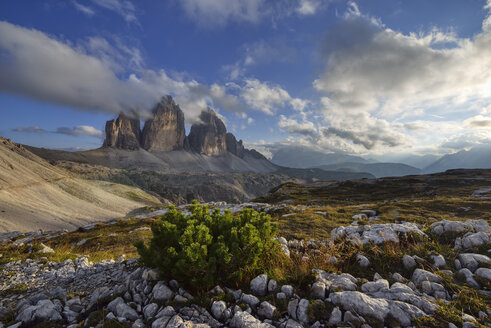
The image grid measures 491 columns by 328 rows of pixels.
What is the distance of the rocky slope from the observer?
4621 mm

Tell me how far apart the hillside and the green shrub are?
93.7m

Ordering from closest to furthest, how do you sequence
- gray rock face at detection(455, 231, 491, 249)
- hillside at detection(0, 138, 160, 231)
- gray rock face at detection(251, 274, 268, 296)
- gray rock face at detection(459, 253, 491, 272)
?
gray rock face at detection(251, 274, 268, 296) < gray rock face at detection(459, 253, 491, 272) < gray rock face at detection(455, 231, 491, 249) < hillside at detection(0, 138, 160, 231)

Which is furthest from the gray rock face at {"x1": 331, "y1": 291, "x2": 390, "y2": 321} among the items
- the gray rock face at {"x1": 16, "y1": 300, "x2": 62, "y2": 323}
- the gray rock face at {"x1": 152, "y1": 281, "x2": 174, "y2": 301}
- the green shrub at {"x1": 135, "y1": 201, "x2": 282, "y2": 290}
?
the gray rock face at {"x1": 16, "y1": 300, "x2": 62, "y2": 323}

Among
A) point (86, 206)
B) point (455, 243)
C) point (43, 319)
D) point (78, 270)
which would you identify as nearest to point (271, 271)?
point (43, 319)

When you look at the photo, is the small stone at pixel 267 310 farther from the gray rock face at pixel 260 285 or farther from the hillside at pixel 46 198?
the hillside at pixel 46 198

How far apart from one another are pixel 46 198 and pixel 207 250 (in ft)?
437

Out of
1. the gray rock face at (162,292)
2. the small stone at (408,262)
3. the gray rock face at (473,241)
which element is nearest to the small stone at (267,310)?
the gray rock face at (162,292)

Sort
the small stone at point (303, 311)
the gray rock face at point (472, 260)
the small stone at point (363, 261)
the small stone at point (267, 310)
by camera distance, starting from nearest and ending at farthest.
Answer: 1. the small stone at point (303, 311)
2. the small stone at point (267, 310)
3. the gray rock face at point (472, 260)
4. the small stone at point (363, 261)

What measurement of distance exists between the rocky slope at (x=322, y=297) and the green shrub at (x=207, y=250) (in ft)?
1.39

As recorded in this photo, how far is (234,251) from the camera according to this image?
19.9 ft

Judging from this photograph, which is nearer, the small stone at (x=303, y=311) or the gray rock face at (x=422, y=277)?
the small stone at (x=303, y=311)

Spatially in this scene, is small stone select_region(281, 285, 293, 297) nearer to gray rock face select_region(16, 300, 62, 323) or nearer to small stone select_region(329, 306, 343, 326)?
small stone select_region(329, 306, 343, 326)

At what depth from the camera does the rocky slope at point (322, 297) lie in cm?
462

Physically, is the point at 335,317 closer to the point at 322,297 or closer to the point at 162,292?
the point at 322,297
